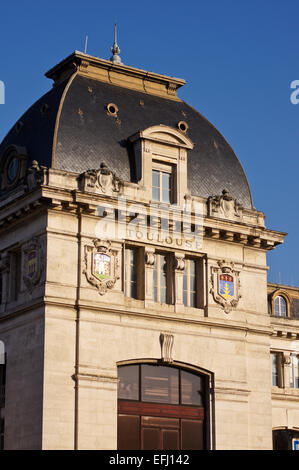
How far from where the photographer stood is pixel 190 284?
165 feet

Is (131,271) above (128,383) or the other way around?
→ above

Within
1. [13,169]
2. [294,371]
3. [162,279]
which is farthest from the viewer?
[294,371]

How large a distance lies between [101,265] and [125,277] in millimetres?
1592

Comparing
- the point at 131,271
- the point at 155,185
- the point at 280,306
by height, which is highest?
the point at 155,185

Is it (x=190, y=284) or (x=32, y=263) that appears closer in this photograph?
(x=32, y=263)

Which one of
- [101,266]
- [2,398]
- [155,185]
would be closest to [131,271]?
[101,266]

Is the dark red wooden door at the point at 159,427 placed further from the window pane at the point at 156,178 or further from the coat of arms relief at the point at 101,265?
the window pane at the point at 156,178

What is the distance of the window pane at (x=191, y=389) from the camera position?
161 feet

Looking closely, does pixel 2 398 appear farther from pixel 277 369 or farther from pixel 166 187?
pixel 277 369

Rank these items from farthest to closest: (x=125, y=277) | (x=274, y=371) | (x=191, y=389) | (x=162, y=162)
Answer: (x=274, y=371) < (x=162, y=162) < (x=191, y=389) < (x=125, y=277)

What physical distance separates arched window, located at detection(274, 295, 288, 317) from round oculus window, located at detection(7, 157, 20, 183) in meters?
18.9

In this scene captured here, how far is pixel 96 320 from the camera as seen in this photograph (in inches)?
1844

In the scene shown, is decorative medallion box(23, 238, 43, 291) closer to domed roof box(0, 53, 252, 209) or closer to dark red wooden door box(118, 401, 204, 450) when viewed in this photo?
domed roof box(0, 53, 252, 209)
